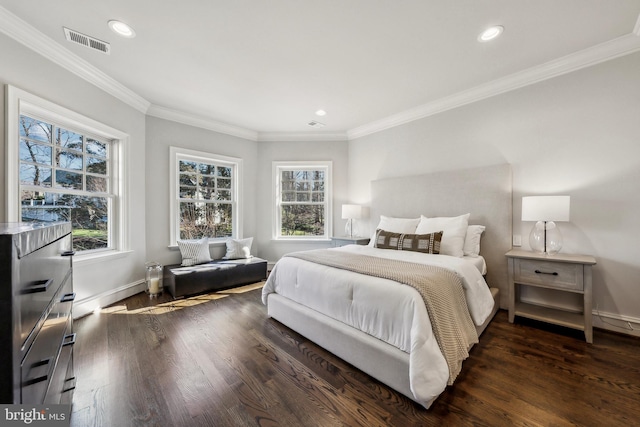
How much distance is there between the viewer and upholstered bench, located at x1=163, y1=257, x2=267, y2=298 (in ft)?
11.6

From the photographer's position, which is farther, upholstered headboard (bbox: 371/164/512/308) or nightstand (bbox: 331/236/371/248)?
nightstand (bbox: 331/236/371/248)

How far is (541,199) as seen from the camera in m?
2.54

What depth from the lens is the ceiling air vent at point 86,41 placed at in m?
2.29

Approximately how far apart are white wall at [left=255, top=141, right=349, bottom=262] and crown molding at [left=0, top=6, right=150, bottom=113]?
2287 millimetres

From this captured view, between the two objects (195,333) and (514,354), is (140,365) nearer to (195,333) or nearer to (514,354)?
(195,333)

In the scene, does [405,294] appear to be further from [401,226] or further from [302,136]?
[302,136]

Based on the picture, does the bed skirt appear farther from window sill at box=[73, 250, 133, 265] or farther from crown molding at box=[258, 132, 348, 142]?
crown molding at box=[258, 132, 348, 142]

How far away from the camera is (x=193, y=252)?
13.3 feet

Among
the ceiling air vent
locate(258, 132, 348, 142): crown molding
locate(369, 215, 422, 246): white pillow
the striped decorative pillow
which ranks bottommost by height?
the striped decorative pillow

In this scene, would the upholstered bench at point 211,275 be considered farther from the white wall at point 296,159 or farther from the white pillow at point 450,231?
the white pillow at point 450,231

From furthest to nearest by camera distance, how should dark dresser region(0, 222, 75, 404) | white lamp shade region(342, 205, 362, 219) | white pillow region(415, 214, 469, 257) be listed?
white lamp shade region(342, 205, 362, 219) → white pillow region(415, 214, 469, 257) → dark dresser region(0, 222, 75, 404)

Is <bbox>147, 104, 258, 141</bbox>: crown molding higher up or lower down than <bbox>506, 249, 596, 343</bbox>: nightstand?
higher up

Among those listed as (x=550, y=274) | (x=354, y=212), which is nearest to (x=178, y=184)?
(x=354, y=212)

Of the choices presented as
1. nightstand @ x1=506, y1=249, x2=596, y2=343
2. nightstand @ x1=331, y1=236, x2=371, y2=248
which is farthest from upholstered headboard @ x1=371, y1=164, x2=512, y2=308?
nightstand @ x1=331, y1=236, x2=371, y2=248
